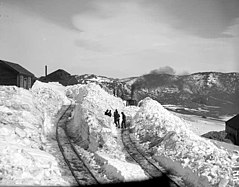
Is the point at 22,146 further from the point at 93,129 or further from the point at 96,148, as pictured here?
the point at 93,129

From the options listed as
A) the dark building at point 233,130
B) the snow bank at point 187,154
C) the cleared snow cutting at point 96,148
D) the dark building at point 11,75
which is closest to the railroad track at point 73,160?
the cleared snow cutting at point 96,148

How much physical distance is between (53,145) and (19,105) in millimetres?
5980

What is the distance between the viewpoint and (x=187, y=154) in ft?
48.2

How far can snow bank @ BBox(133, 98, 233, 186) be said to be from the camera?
12430mm

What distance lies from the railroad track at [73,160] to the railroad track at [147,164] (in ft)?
10.1

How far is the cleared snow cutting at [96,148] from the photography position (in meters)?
11.9

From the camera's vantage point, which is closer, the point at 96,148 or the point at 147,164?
the point at 147,164

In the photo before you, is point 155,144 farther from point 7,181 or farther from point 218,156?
point 7,181

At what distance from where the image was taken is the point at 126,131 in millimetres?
21641

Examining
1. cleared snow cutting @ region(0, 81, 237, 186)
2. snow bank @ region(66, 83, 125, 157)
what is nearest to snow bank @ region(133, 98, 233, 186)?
cleared snow cutting @ region(0, 81, 237, 186)

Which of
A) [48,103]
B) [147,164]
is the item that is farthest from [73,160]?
[48,103]

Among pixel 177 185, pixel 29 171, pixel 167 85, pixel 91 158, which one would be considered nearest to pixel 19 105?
pixel 91 158

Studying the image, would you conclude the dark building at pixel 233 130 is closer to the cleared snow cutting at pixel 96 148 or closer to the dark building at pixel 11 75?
the cleared snow cutting at pixel 96 148

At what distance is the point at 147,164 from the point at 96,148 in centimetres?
382
